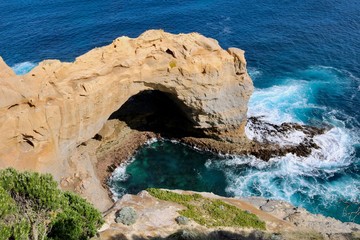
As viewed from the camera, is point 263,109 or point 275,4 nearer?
point 263,109

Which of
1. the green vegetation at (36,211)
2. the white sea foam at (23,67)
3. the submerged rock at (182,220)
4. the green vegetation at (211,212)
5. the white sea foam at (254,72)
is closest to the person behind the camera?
the green vegetation at (36,211)

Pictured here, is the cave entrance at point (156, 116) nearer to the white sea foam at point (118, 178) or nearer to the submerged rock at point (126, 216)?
the white sea foam at point (118, 178)

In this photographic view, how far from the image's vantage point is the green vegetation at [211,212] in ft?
107

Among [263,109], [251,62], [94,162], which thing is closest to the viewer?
[94,162]

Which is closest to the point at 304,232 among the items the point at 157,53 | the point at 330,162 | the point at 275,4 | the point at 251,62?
the point at 330,162

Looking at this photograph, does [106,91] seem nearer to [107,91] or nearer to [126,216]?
[107,91]

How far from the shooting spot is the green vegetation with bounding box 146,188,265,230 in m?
32.5

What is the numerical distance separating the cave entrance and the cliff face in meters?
2.81

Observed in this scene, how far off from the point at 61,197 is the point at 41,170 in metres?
17.8

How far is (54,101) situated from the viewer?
36.4 m

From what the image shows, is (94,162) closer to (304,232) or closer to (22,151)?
(22,151)

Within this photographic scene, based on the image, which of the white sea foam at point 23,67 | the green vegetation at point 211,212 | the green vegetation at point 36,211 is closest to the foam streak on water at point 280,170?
the green vegetation at point 211,212

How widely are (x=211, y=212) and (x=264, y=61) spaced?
3824 centimetres

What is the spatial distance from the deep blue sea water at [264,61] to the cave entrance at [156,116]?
241cm
